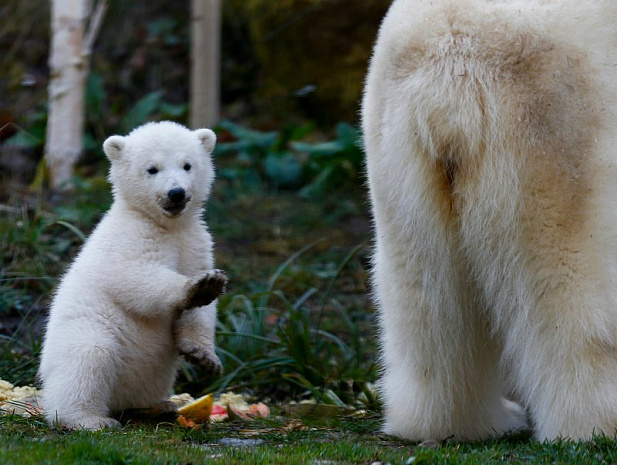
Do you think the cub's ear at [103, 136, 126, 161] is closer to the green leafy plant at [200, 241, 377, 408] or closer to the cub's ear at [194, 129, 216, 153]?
the cub's ear at [194, 129, 216, 153]

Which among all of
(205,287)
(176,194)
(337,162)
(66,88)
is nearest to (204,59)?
(66,88)

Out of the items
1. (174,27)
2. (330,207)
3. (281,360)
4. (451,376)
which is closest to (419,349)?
(451,376)

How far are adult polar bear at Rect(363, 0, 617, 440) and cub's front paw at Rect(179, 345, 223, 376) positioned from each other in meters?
0.82

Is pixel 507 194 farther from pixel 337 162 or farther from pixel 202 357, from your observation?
pixel 337 162

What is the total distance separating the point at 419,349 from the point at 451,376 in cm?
16

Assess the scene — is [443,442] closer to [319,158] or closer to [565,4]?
[565,4]

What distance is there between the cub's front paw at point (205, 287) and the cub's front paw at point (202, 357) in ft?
0.72

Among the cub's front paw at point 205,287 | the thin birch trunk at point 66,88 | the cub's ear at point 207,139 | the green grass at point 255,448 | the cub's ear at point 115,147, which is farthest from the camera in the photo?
the thin birch trunk at point 66,88

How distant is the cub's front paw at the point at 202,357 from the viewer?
3.69 meters

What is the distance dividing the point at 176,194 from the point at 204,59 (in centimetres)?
638

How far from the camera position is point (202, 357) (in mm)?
3688

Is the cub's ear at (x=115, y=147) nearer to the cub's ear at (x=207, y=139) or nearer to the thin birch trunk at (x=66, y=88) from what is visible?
the cub's ear at (x=207, y=139)

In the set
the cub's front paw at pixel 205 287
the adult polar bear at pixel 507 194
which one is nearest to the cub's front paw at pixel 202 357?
the cub's front paw at pixel 205 287

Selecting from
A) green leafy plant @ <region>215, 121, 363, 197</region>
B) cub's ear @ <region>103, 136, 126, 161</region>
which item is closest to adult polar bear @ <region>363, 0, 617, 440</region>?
cub's ear @ <region>103, 136, 126, 161</region>
